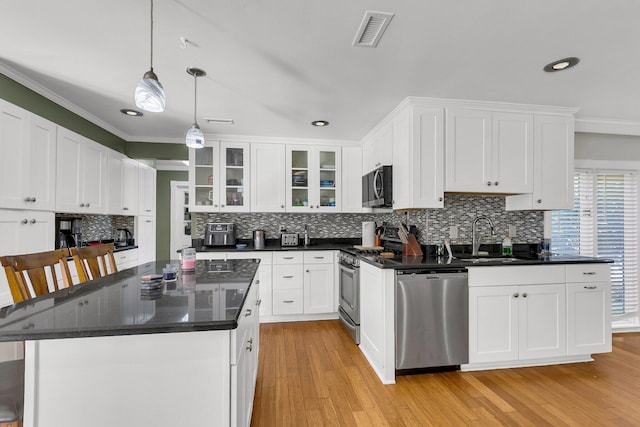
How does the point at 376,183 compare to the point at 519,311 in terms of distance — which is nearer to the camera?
the point at 519,311

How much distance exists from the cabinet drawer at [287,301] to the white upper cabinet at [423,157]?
1.88 metres

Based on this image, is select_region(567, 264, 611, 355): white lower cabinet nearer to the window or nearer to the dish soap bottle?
the dish soap bottle

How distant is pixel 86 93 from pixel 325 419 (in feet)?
11.1

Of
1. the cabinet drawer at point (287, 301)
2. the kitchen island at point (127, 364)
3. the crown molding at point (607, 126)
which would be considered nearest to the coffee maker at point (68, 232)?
the cabinet drawer at point (287, 301)

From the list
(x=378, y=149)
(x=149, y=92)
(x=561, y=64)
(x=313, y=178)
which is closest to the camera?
(x=149, y=92)

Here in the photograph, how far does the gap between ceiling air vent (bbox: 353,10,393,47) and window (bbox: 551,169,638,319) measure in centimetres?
305

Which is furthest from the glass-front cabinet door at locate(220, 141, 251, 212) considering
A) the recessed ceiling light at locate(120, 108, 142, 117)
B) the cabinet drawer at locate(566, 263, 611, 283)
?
the cabinet drawer at locate(566, 263, 611, 283)

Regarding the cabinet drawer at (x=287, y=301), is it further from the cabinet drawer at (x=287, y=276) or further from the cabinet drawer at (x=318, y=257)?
the cabinet drawer at (x=318, y=257)

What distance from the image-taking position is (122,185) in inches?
157

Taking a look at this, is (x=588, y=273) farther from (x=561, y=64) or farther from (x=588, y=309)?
(x=561, y=64)

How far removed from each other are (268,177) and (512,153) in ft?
9.32

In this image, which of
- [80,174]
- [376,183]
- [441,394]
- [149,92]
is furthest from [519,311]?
[80,174]

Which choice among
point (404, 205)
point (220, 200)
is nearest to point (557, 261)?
point (404, 205)

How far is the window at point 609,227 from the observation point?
11.6 feet
